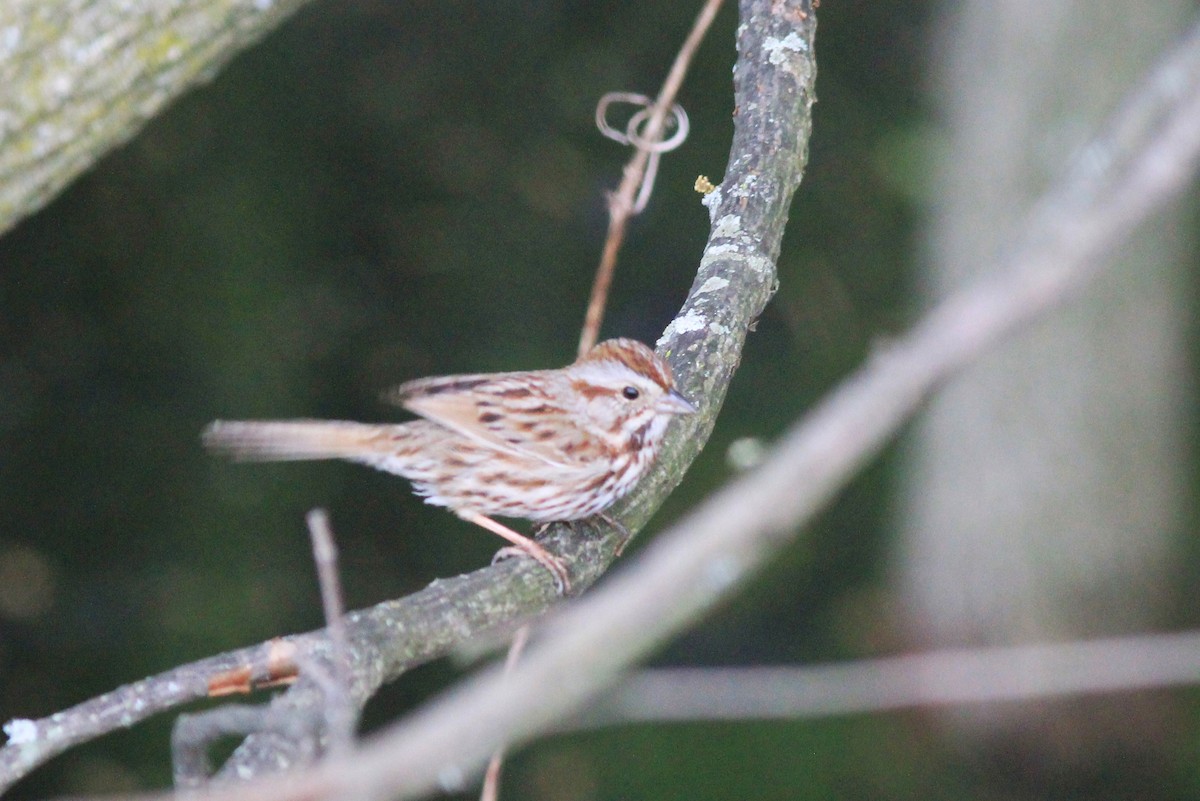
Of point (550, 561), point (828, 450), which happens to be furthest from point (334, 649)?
point (550, 561)

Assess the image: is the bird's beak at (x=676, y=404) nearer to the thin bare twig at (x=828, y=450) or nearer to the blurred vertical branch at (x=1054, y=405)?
the thin bare twig at (x=828, y=450)

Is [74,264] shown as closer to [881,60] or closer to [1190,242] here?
[881,60]

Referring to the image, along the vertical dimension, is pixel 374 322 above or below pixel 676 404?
above

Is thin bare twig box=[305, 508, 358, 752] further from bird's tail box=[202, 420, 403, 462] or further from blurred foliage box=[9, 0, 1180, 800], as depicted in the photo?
blurred foliage box=[9, 0, 1180, 800]

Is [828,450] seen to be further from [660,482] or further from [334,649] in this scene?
[660,482]

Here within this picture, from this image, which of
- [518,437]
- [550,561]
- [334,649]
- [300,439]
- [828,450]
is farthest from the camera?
[518,437]

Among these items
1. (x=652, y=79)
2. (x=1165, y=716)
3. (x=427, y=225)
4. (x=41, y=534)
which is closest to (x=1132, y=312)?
(x=1165, y=716)

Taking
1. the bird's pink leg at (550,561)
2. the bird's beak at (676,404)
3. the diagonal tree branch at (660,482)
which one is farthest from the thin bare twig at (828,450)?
the bird's beak at (676,404)
